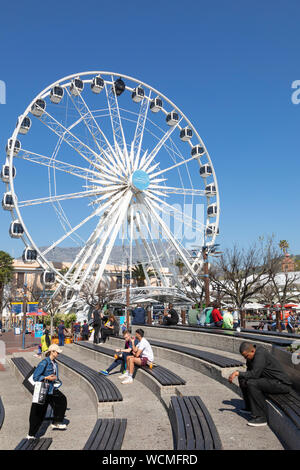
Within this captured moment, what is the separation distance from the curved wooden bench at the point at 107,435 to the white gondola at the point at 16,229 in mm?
26138

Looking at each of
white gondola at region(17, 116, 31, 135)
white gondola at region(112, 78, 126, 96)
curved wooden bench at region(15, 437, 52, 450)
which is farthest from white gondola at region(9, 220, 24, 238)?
curved wooden bench at region(15, 437, 52, 450)

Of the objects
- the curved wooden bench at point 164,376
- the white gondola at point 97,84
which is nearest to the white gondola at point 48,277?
the white gondola at point 97,84

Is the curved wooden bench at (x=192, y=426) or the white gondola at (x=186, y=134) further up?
the white gondola at (x=186, y=134)

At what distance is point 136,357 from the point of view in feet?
32.1

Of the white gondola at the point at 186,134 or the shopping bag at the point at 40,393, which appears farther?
the white gondola at the point at 186,134

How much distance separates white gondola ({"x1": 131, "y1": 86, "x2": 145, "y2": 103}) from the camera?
37.9m

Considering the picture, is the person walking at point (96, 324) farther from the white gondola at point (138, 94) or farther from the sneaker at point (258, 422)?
the white gondola at point (138, 94)

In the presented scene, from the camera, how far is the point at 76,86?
1307 inches

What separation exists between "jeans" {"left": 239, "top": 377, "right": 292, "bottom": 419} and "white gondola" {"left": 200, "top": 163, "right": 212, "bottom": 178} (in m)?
36.5

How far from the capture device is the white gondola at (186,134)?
40.8 m

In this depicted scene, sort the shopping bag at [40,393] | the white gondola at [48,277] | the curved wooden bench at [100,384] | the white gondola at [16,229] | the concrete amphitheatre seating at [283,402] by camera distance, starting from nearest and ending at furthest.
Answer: the concrete amphitheatre seating at [283,402]
the shopping bag at [40,393]
the curved wooden bench at [100,384]
the white gondola at [16,229]
the white gondola at [48,277]

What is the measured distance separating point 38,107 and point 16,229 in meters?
9.46

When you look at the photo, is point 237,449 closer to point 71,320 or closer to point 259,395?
point 259,395

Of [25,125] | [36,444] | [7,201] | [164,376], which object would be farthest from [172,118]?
[36,444]
